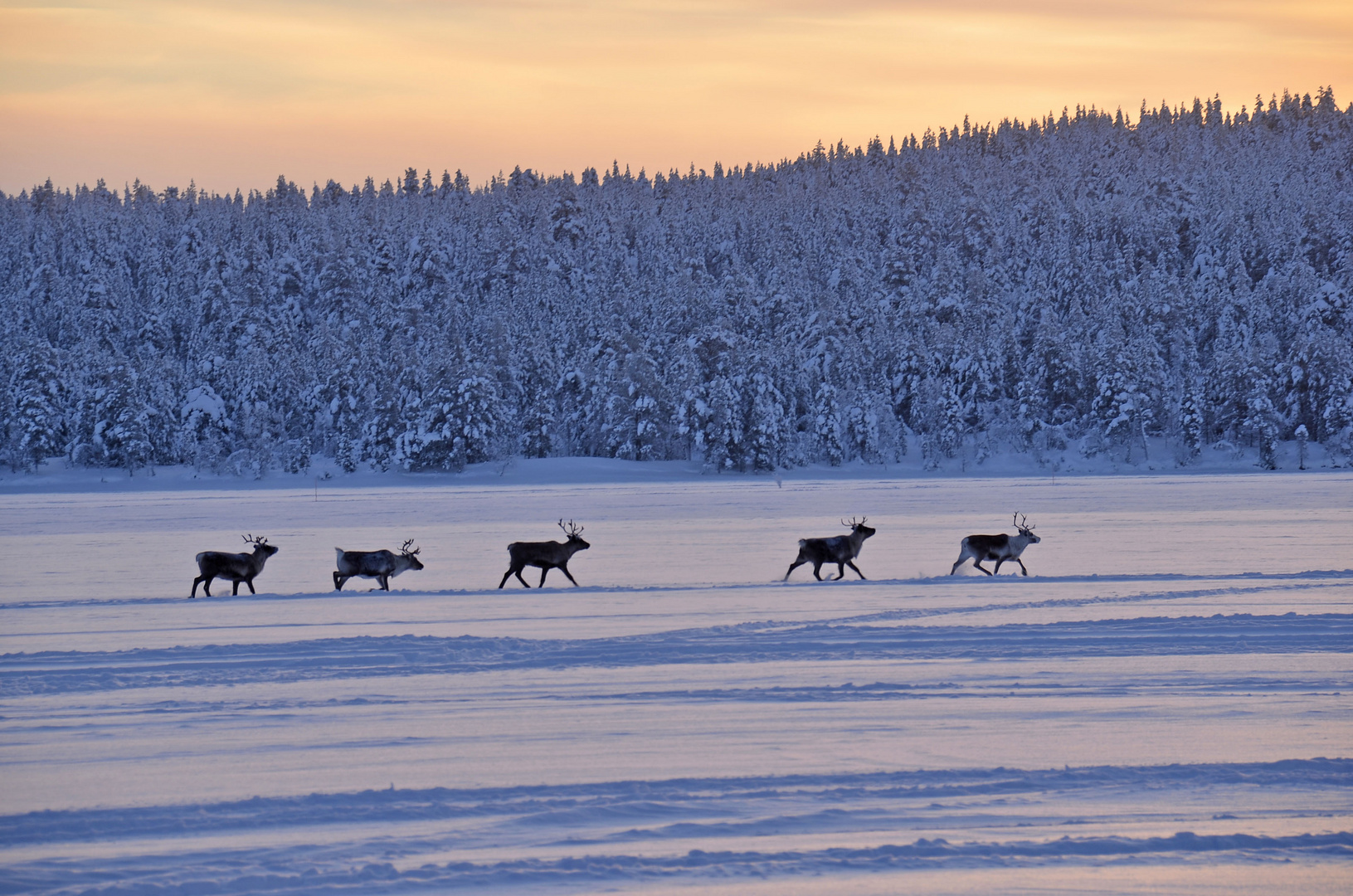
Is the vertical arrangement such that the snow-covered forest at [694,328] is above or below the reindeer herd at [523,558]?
above

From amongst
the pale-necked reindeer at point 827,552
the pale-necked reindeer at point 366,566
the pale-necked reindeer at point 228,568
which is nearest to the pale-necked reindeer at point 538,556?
the pale-necked reindeer at point 366,566

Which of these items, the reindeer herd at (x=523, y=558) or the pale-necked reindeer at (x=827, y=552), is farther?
the pale-necked reindeer at (x=827, y=552)

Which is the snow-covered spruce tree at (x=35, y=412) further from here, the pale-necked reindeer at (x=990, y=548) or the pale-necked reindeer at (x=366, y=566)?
the pale-necked reindeer at (x=990, y=548)

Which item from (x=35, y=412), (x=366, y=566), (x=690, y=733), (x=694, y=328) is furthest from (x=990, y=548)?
(x=694, y=328)

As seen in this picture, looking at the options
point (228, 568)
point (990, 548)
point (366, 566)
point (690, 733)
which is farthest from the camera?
point (990, 548)

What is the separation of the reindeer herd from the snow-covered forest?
166ft

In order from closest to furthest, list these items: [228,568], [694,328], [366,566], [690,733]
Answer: [690,733] < [228,568] < [366,566] < [694,328]

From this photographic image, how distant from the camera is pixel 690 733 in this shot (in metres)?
8.47

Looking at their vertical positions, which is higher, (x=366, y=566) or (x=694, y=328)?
(x=694, y=328)

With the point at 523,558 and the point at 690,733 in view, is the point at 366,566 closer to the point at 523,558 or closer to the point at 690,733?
the point at 523,558

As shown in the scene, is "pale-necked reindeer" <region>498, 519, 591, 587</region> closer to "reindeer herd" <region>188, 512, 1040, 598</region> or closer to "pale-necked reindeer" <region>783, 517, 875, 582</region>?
"reindeer herd" <region>188, 512, 1040, 598</region>

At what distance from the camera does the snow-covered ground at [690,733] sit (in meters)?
6.02

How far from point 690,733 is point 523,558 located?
35.6 feet

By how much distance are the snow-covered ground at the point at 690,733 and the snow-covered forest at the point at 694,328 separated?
54860 millimetres
